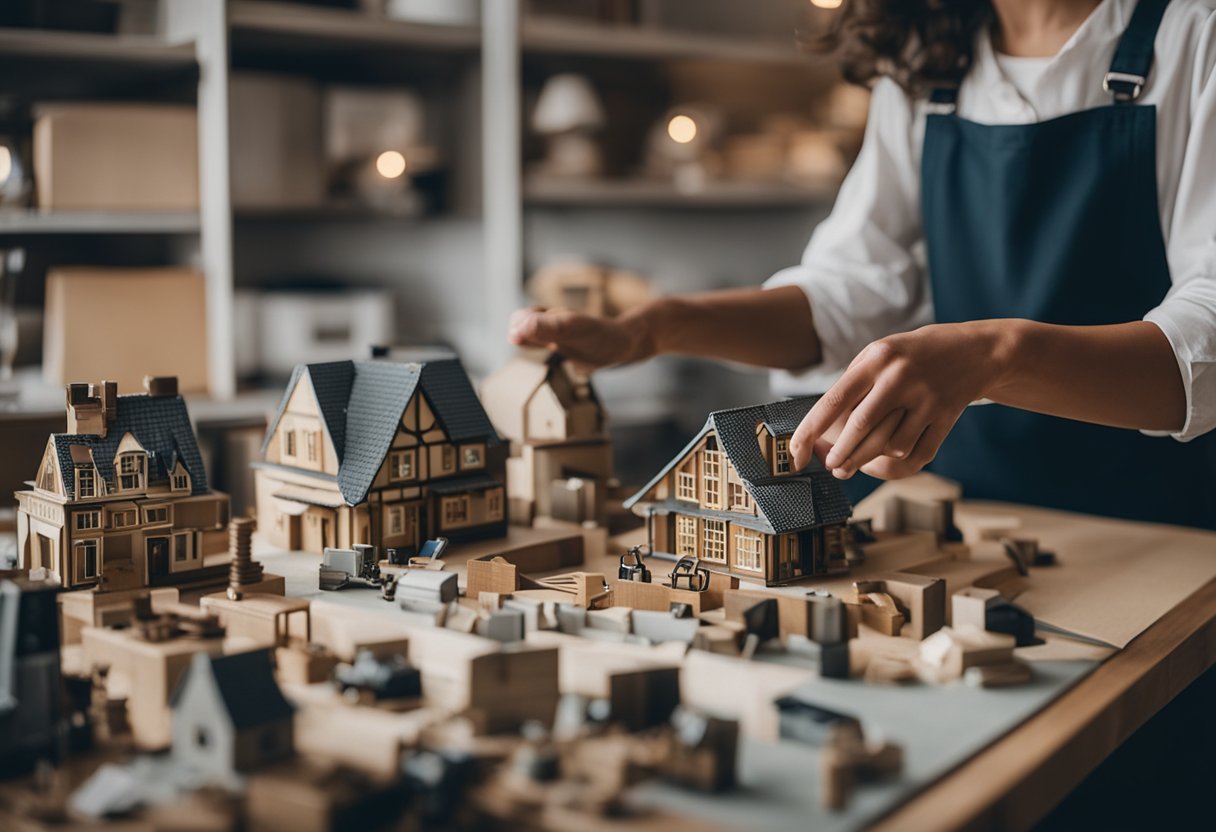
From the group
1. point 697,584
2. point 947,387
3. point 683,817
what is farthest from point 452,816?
point 947,387

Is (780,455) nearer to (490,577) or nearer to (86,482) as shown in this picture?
(490,577)

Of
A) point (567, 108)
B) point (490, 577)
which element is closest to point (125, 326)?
point (567, 108)

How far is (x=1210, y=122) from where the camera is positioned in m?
1.32

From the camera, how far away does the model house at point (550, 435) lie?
1.29 metres

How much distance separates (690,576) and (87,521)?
1.68 ft

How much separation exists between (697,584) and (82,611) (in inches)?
19.5

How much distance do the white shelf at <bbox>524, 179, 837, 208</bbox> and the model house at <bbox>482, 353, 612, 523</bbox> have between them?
4.34ft

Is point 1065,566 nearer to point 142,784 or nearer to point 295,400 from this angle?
point 295,400

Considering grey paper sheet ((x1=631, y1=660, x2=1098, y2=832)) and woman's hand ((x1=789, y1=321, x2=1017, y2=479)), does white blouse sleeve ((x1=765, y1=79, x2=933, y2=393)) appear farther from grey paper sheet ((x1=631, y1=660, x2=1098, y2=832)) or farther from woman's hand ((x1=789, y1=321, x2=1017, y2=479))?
grey paper sheet ((x1=631, y1=660, x2=1098, y2=832))

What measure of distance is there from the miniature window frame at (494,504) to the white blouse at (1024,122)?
0.56 metres

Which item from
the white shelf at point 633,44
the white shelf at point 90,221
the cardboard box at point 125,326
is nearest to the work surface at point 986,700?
the cardboard box at point 125,326

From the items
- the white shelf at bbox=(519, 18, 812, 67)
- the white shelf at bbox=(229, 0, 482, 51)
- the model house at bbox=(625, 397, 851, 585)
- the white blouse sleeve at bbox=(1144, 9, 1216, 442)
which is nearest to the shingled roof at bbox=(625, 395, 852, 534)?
the model house at bbox=(625, 397, 851, 585)

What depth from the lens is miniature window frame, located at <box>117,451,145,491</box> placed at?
3.25 feet

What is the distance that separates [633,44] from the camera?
269 centimetres
